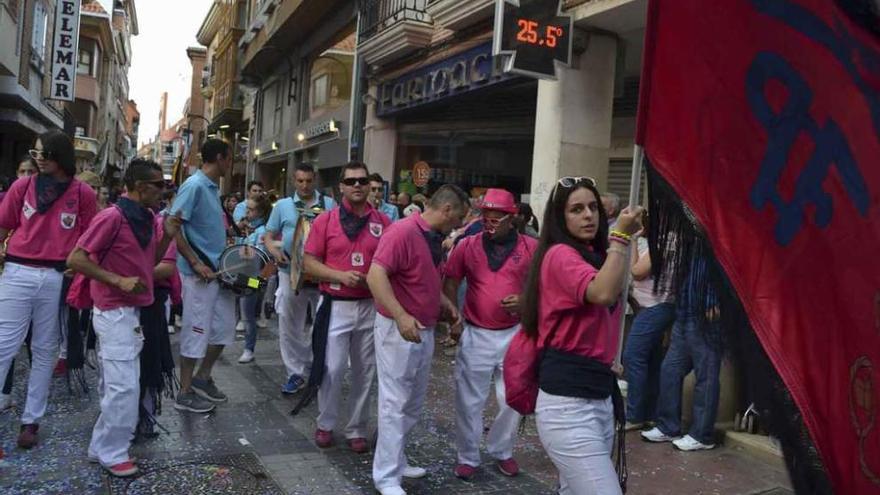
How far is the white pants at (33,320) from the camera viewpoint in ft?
15.5

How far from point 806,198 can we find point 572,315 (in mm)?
1257

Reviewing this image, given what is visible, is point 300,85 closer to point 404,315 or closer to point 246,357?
point 246,357

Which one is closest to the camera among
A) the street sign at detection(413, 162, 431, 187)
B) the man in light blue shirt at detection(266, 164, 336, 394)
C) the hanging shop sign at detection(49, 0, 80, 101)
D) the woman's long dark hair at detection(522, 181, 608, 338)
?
the woman's long dark hair at detection(522, 181, 608, 338)

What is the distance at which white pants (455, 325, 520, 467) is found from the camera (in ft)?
15.5

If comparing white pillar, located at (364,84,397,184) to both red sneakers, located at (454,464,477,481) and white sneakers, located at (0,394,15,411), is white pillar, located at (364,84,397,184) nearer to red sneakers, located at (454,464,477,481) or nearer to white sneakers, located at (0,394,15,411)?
white sneakers, located at (0,394,15,411)

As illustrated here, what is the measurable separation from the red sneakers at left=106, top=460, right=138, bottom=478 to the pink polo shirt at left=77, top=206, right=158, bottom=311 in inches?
37.6

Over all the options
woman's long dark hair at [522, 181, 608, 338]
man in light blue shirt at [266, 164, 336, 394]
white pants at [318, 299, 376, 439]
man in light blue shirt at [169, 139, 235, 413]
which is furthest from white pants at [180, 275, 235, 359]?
woman's long dark hair at [522, 181, 608, 338]

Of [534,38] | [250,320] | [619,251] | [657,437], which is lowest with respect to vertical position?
[657,437]

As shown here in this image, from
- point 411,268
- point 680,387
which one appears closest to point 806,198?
point 411,268

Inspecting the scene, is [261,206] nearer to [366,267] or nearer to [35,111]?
[366,267]

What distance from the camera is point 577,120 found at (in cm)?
950

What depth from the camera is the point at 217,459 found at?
477 cm

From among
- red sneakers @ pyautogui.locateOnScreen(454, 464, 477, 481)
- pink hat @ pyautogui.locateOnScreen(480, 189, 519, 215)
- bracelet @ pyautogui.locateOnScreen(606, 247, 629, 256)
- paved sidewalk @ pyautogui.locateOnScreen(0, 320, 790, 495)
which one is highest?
pink hat @ pyautogui.locateOnScreen(480, 189, 519, 215)

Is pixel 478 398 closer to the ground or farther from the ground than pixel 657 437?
farther from the ground
